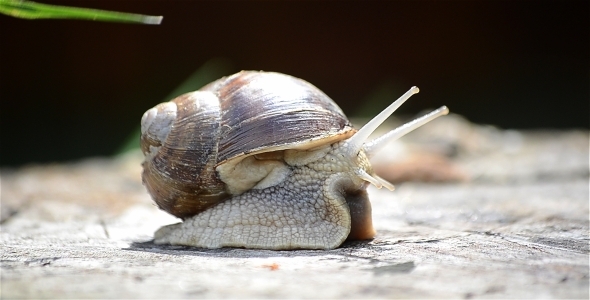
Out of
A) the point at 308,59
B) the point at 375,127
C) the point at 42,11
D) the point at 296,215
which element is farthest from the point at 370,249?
the point at 308,59

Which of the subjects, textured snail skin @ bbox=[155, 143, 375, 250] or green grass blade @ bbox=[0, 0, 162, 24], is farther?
textured snail skin @ bbox=[155, 143, 375, 250]

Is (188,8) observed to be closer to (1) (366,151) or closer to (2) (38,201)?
(2) (38,201)

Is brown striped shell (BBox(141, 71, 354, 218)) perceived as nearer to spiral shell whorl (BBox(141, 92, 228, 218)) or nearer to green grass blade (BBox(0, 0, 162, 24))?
spiral shell whorl (BBox(141, 92, 228, 218))

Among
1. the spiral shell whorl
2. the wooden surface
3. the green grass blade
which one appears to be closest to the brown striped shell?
the spiral shell whorl

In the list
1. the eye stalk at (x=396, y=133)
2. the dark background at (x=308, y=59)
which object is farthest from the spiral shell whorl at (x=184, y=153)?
the dark background at (x=308, y=59)

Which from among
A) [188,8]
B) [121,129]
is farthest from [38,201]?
[188,8]

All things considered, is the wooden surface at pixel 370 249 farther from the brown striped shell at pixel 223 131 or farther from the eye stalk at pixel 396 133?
the eye stalk at pixel 396 133
